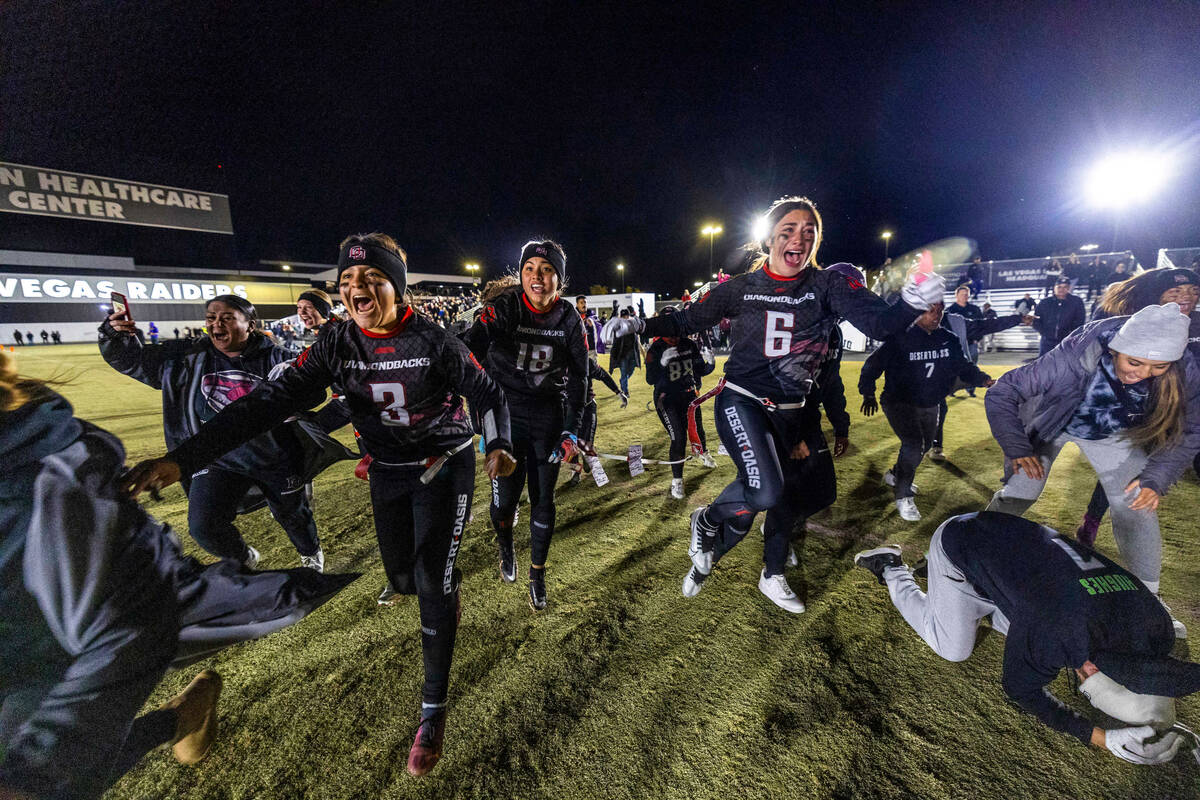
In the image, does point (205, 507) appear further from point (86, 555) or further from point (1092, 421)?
point (1092, 421)

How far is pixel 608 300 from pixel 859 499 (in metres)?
32.2

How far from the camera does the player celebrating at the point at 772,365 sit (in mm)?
2898

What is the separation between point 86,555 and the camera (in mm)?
1533

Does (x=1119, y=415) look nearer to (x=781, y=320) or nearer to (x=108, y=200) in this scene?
(x=781, y=320)

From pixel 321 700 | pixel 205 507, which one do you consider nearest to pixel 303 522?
pixel 205 507

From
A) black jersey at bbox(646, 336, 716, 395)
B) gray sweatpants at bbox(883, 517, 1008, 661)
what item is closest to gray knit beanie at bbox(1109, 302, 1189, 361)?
gray sweatpants at bbox(883, 517, 1008, 661)

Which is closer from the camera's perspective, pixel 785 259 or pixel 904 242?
pixel 785 259

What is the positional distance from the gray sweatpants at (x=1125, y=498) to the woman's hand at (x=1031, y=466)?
55 millimetres

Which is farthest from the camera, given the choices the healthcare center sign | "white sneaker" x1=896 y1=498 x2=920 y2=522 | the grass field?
the healthcare center sign

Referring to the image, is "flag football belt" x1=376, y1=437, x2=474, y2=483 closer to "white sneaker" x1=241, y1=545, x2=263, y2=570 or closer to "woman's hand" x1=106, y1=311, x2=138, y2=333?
"white sneaker" x1=241, y1=545, x2=263, y2=570

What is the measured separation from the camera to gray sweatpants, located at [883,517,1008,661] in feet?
7.95

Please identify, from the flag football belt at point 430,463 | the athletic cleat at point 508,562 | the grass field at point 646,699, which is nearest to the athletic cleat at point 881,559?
the grass field at point 646,699

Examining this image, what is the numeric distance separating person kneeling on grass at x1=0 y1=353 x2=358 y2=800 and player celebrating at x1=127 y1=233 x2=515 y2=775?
2.06ft

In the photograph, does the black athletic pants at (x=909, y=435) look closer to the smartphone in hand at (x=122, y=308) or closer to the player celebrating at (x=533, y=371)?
the player celebrating at (x=533, y=371)
